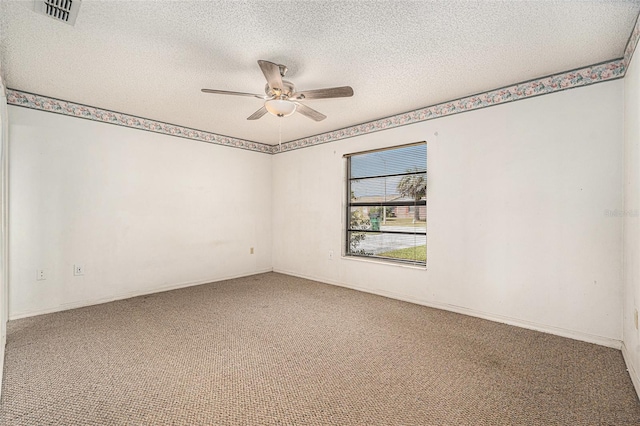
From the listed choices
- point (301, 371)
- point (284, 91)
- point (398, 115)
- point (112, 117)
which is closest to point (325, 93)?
point (284, 91)

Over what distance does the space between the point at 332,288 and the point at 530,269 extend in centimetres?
248

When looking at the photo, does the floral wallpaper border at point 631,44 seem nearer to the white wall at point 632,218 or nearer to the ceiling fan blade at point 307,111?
the white wall at point 632,218

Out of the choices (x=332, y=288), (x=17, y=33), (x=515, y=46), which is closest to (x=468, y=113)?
(x=515, y=46)

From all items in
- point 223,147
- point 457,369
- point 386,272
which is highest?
point 223,147

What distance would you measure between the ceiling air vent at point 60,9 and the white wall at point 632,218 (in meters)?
3.70

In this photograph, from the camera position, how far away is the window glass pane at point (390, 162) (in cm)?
391

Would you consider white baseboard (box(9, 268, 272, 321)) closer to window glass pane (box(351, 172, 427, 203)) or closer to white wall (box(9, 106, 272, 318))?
white wall (box(9, 106, 272, 318))

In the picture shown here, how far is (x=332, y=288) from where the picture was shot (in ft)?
14.7

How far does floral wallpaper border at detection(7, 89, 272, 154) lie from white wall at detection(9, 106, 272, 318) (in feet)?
0.25

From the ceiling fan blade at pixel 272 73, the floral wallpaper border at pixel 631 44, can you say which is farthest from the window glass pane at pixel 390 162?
the ceiling fan blade at pixel 272 73

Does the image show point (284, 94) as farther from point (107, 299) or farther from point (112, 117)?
point (107, 299)

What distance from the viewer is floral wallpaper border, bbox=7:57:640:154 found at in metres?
2.63

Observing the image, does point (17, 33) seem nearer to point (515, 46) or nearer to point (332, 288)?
point (515, 46)

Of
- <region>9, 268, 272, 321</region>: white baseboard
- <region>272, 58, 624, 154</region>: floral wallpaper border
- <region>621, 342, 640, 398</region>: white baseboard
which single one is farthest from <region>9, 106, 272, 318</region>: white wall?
<region>621, 342, 640, 398</region>: white baseboard
